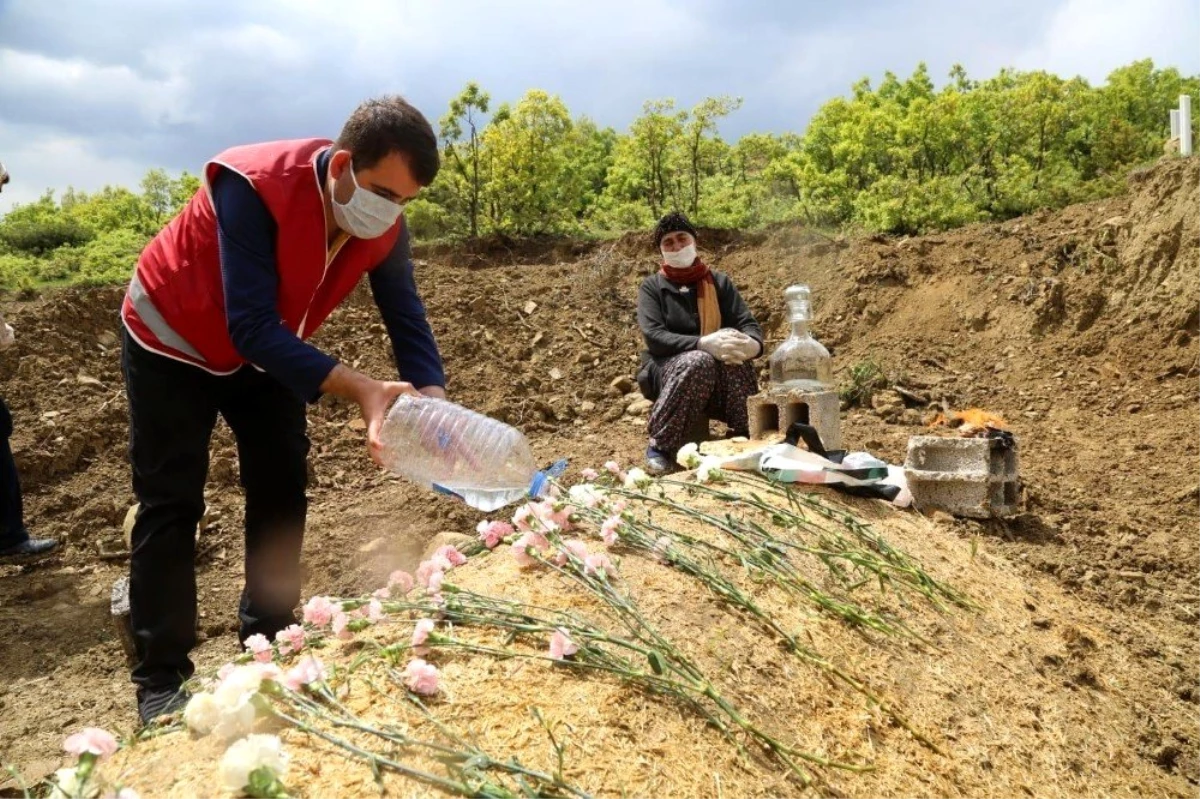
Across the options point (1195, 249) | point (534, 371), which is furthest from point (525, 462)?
point (1195, 249)

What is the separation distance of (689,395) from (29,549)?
3434 mm

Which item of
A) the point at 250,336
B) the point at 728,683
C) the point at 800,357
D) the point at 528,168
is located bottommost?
the point at 728,683

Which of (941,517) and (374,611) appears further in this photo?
(941,517)

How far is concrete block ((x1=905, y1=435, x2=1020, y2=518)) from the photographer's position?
3.46 m

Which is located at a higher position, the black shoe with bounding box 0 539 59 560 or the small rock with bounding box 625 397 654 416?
the small rock with bounding box 625 397 654 416

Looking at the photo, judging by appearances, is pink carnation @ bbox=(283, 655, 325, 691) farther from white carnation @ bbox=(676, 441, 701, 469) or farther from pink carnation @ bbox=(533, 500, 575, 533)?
white carnation @ bbox=(676, 441, 701, 469)

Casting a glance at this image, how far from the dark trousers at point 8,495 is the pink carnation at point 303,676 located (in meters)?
3.46

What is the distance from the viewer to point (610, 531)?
2361 mm

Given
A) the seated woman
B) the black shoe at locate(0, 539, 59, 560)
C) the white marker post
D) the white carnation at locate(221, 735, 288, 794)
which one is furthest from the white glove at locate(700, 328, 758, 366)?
the white marker post

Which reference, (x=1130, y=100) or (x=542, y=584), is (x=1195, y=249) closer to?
(x=542, y=584)

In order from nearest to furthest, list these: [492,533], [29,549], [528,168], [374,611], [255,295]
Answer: [374,611], [255,295], [492,533], [29,549], [528,168]

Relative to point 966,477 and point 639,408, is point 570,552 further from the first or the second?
point 639,408

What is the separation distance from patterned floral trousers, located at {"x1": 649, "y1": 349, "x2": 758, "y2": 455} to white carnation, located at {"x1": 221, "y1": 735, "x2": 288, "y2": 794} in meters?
3.04

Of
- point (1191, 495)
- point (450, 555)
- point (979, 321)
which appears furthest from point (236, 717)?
point (979, 321)
